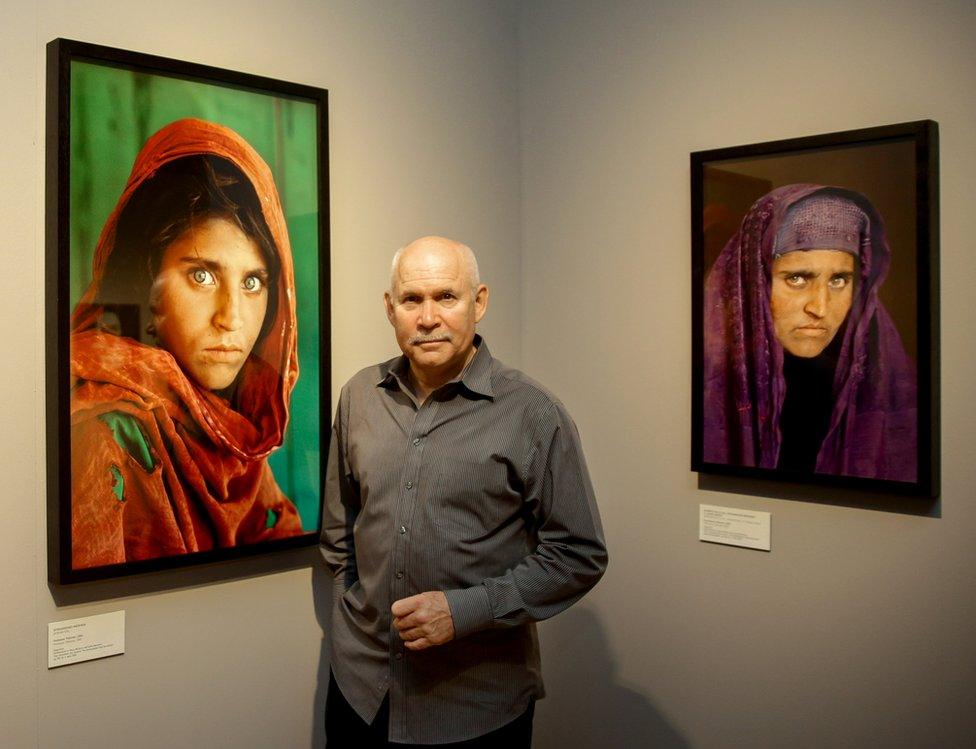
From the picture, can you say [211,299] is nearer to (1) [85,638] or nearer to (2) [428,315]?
(2) [428,315]

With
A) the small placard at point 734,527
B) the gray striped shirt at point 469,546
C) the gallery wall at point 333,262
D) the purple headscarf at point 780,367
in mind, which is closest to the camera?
the gallery wall at point 333,262

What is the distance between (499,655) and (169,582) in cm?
79

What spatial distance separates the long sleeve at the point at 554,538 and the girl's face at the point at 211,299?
744mm

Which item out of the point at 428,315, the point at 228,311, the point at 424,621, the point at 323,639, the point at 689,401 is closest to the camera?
the point at 424,621

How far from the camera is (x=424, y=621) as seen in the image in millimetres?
1980

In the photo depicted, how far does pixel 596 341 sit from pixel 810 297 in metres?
0.73

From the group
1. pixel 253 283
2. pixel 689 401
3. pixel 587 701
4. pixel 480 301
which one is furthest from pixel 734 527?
pixel 253 283

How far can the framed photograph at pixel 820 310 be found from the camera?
2148 mm

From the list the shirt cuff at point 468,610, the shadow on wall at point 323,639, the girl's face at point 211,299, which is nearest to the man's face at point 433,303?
the girl's face at point 211,299

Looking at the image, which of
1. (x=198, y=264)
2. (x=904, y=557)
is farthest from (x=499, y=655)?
(x=198, y=264)

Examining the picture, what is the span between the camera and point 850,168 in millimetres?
2242

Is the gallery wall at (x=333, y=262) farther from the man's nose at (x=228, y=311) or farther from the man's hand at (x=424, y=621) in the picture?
the man's hand at (x=424, y=621)

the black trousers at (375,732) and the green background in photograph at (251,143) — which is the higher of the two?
the green background in photograph at (251,143)

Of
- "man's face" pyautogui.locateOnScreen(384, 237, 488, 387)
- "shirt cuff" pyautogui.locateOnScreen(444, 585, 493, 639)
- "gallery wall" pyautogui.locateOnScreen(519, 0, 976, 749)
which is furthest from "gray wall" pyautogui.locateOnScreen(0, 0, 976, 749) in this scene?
"shirt cuff" pyautogui.locateOnScreen(444, 585, 493, 639)
